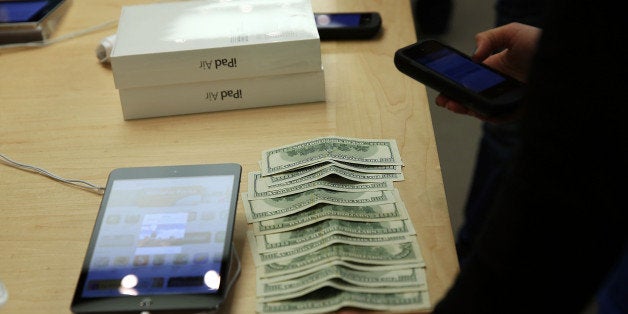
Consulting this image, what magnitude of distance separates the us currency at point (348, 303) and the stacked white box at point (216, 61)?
397mm

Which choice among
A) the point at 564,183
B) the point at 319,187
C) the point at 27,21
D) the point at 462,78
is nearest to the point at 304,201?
the point at 319,187

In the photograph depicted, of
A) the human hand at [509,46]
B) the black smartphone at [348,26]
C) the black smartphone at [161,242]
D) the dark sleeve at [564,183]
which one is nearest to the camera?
the dark sleeve at [564,183]

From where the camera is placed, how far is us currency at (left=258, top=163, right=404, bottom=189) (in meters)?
0.90

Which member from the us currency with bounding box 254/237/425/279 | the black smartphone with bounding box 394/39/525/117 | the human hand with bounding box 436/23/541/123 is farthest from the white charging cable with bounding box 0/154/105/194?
the human hand with bounding box 436/23/541/123

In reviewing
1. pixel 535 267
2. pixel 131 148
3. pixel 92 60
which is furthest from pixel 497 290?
pixel 92 60

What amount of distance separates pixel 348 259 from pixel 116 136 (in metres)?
0.43

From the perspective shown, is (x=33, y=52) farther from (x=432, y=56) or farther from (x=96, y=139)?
(x=432, y=56)

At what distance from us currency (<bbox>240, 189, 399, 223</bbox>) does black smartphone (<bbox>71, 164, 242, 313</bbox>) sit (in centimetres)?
4

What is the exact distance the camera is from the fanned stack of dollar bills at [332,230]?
0.74 metres

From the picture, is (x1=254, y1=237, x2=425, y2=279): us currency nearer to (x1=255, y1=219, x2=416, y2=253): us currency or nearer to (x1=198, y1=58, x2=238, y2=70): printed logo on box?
(x1=255, y1=219, x2=416, y2=253): us currency

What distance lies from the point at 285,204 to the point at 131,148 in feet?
0.88

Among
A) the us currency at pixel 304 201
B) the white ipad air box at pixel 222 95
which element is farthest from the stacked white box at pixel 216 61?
the us currency at pixel 304 201

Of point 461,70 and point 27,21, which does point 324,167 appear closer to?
point 461,70

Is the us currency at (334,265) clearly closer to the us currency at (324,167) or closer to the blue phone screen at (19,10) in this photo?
the us currency at (324,167)
